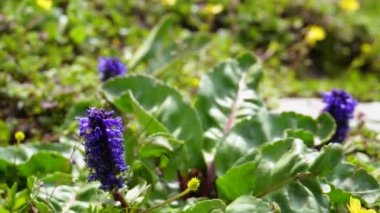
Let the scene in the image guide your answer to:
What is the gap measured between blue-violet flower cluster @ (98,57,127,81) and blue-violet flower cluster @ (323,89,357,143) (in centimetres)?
91

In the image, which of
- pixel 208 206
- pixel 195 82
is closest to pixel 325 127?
pixel 208 206

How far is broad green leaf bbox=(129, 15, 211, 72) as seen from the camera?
3.54 m

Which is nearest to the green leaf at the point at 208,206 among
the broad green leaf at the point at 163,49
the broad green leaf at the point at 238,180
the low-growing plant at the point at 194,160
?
the low-growing plant at the point at 194,160

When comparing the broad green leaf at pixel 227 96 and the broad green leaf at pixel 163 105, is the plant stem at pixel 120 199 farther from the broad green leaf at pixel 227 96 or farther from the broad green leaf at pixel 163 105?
the broad green leaf at pixel 227 96

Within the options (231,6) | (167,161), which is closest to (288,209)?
(167,161)

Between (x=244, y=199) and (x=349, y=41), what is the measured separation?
11.4ft

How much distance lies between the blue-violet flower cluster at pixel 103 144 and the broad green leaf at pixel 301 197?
586 mm

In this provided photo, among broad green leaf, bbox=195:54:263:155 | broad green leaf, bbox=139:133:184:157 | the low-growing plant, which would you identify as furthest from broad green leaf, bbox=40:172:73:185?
broad green leaf, bbox=195:54:263:155

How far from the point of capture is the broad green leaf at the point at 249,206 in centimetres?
190

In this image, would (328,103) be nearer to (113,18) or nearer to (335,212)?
(335,212)

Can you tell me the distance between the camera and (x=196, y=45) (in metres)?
3.58

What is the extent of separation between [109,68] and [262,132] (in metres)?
0.78

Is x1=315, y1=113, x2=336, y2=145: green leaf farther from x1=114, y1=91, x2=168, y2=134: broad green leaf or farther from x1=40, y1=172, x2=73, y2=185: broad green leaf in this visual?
x1=40, y1=172, x2=73, y2=185: broad green leaf

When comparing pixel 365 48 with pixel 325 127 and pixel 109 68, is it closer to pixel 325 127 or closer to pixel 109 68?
pixel 325 127
